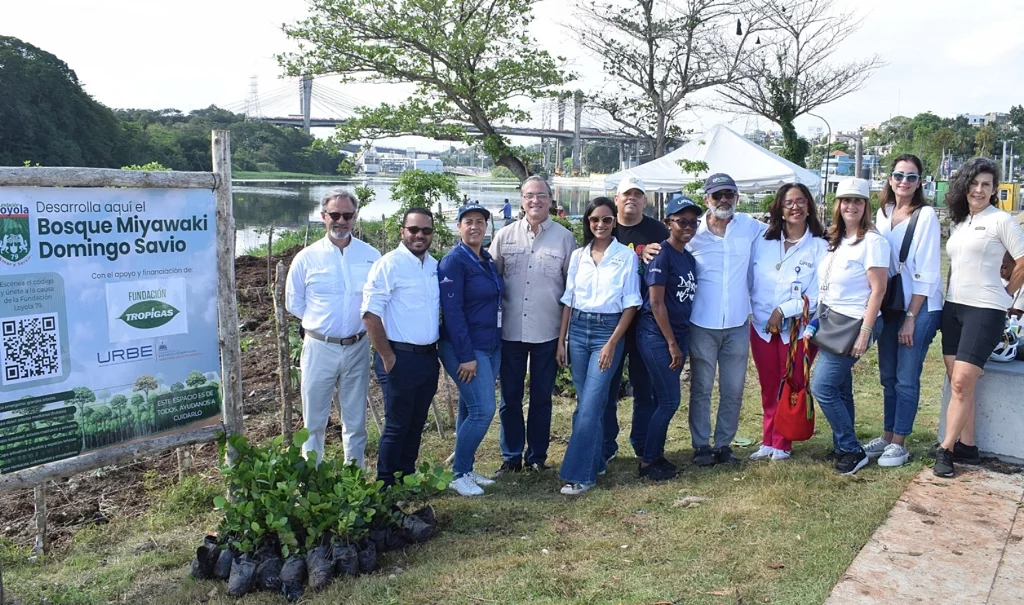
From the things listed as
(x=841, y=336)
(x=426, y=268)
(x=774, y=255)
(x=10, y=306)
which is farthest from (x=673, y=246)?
(x=10, y=306)

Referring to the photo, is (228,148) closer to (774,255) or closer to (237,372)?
(237,372)

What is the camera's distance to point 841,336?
4117mm

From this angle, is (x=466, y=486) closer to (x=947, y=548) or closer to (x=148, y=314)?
(x=148, y=314)

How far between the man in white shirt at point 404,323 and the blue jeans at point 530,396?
517mm

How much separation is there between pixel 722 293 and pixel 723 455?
100 centimetres

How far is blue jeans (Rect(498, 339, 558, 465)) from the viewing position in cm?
444

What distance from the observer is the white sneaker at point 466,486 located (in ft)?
14.1

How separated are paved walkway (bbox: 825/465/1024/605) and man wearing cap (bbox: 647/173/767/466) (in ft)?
3.58

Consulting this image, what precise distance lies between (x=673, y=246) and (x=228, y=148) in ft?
7.77

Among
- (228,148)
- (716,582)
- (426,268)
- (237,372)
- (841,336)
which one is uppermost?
(228,148)

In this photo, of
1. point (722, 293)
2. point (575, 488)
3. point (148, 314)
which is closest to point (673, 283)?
point (722, 293)

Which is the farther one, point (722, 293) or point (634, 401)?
point (634, 401)

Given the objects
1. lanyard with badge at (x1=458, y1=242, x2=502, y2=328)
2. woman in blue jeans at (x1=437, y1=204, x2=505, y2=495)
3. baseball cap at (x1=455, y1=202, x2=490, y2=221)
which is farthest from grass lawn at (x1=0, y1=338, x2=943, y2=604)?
baseball cap at (x1=455, y1=202, x2=490, y2=221)

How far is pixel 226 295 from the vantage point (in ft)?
13.7
